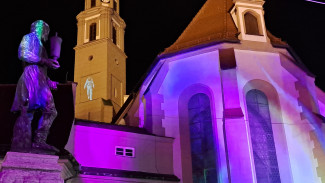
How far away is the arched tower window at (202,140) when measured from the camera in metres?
14.1

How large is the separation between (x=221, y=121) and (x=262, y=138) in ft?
5.76

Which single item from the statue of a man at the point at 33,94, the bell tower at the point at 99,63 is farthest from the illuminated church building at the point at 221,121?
the bell tower at the point at 99,63

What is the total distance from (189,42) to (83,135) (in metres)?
6.12

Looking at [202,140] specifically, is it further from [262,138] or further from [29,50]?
[29,50]

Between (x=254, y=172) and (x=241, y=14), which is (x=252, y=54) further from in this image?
(x=254, y=172)

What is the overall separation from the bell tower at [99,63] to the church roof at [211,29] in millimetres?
13055

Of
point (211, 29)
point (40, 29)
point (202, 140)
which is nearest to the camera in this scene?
point (40, 29)

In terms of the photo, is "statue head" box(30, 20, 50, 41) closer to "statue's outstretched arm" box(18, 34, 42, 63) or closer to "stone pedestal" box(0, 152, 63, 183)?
"statue's outstretched arm" box(18, 34, 42, 63)

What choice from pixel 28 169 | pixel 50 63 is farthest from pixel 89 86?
pixel 28 169

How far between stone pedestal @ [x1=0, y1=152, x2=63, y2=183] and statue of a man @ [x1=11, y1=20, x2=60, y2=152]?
0.78 ft

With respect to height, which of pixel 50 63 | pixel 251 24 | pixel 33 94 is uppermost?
pixel 251 24

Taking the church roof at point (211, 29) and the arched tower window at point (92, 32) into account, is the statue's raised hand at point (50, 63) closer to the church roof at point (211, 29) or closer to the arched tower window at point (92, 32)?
the church roof at point (211, 29)

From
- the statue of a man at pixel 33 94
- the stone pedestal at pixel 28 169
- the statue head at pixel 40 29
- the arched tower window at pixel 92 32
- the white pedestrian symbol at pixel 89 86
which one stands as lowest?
the stone pedestal at pixel 28 169

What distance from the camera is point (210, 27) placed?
56.0 ft
